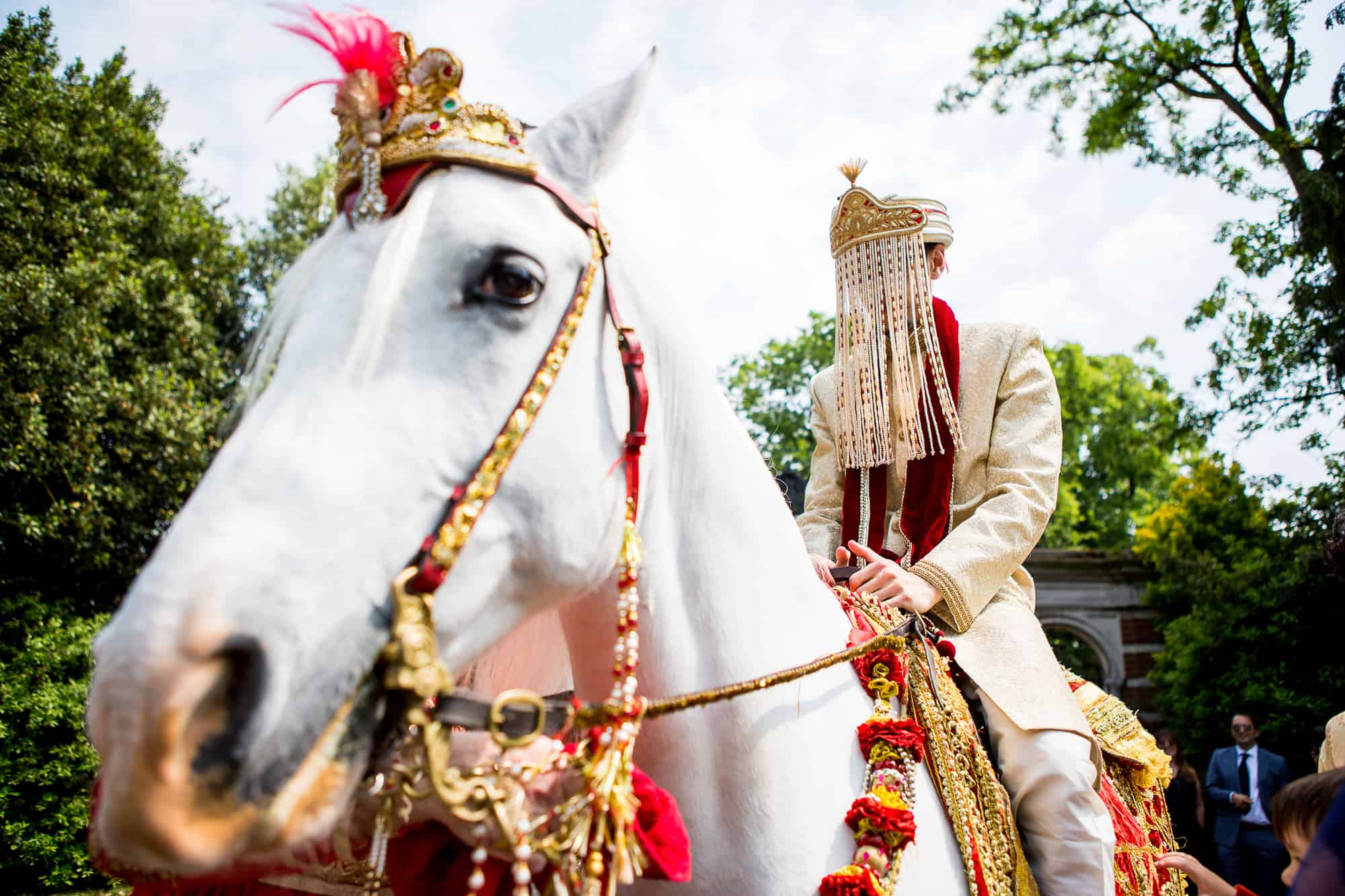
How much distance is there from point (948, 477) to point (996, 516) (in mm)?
283

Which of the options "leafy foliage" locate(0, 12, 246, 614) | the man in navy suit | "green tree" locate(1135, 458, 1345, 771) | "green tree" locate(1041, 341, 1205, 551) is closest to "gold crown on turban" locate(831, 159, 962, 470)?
the man in navy suit

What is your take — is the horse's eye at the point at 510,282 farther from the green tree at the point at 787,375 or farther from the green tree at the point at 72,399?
the green tree at the point at 787,375

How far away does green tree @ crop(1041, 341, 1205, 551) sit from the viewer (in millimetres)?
28062

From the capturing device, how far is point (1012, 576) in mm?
2910

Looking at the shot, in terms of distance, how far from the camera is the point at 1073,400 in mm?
30062

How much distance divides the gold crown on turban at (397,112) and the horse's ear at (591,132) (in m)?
0.06

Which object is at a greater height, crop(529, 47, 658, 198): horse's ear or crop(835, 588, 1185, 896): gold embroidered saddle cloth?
crop(529, 47, 658, 198): horse's ear

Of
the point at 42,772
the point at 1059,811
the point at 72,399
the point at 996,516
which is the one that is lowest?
the point at 42,772

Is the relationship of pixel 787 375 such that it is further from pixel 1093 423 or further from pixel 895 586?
pixel 895 586

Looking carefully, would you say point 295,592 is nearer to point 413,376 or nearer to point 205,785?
point 205,785

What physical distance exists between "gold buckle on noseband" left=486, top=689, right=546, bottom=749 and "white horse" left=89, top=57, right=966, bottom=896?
0.28ft

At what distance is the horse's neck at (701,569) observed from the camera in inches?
64.4

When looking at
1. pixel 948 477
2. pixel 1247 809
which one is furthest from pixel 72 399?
pixel 1247 809

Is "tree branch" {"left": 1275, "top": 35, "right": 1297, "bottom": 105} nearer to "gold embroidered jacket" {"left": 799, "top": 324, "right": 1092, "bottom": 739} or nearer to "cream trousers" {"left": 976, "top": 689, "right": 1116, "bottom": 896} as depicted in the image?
"gold embroidered jacket" {"left": 799, "top": 324, "right": 1092, "bottom": 739}
